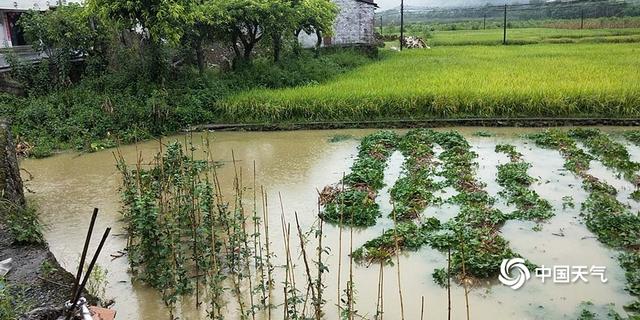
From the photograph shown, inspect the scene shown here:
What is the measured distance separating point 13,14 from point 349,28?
46.8ft

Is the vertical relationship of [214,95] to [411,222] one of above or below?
above

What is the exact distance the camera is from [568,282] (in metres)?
5.25

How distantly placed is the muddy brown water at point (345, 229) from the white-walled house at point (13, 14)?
39.0 feet

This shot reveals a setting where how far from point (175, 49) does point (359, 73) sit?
6191 millimetres

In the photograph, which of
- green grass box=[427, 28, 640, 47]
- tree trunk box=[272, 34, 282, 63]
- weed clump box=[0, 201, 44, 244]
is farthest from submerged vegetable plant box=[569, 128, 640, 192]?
green grass box=[427, 28, 640, 47]

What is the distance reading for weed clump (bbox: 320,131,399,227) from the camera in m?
7.00

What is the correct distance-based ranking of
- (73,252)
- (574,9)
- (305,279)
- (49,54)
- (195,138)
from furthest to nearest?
(574,9) < (49,54) < (195,138) < (73,252) < (305,279)

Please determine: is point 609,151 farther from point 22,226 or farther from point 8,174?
point 8,174

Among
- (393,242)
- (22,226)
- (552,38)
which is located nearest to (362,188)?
(393,242)

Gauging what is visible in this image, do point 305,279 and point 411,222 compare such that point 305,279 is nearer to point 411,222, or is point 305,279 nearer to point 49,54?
point 411,222

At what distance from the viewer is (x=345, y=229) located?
688 centimetres

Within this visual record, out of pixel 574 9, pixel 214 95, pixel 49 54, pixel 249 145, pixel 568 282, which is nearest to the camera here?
pixel 568 282

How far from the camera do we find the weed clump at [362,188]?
7.00 meters

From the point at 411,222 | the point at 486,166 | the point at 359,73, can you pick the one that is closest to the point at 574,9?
the point at 359,73
